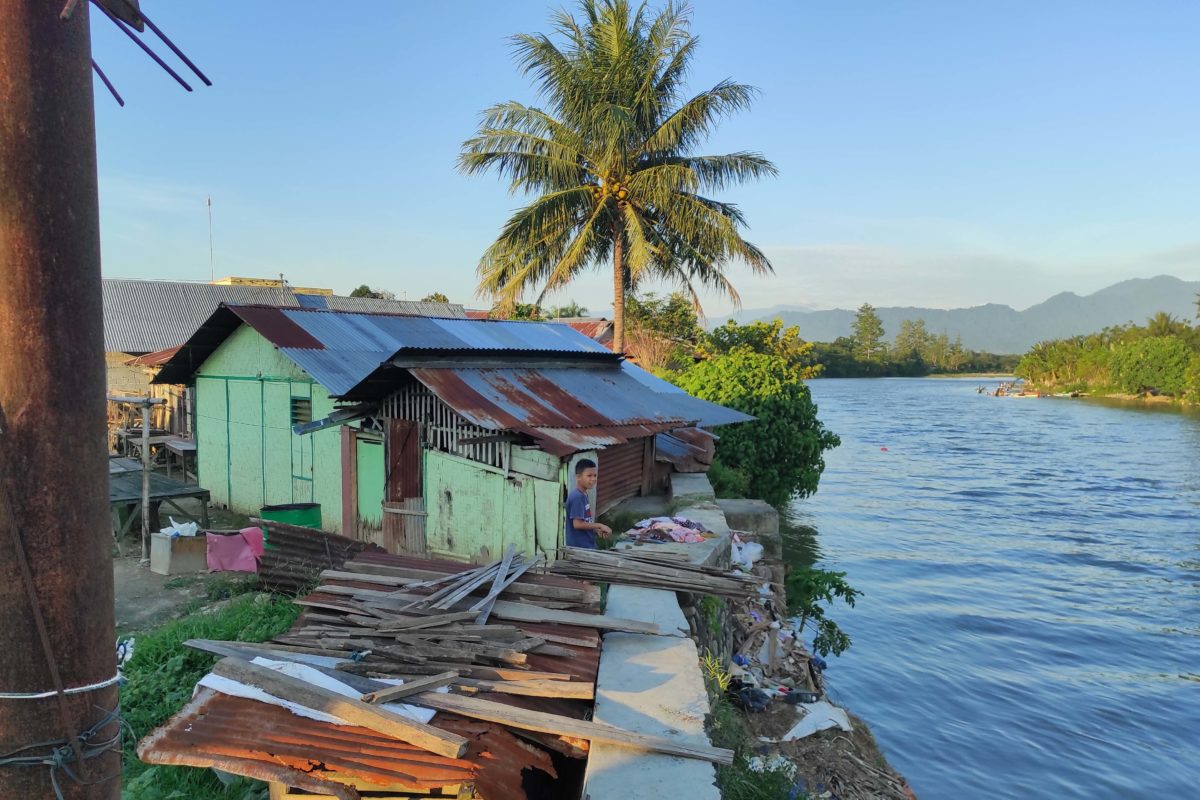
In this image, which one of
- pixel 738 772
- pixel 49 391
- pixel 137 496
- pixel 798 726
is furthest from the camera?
pixel 137 496

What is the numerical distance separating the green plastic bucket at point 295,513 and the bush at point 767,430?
31.9 ft

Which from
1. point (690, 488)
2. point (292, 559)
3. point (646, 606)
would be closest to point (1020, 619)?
point (690, 488)

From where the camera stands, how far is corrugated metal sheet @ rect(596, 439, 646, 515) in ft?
39.2

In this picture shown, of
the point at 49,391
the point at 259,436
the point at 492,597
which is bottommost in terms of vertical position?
the point at 492,597

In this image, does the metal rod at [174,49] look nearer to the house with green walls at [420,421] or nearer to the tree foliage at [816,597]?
the house with green walls at [420,421]

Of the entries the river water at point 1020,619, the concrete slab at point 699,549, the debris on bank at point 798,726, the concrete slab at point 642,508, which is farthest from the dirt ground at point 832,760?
the concrete slab at point 642,508

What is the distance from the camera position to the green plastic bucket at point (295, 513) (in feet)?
40.0

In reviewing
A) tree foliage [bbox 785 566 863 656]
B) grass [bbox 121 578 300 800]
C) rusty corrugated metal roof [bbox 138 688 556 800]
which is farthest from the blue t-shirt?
tree foliage [bbox 785 566 863 656]

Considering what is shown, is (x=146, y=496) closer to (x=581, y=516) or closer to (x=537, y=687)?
(x=581, y=516)

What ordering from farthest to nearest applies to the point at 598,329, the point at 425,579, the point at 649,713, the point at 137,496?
the point at 598,329 → the point at 137,496 → the point at 425,579 → the point at 649,713

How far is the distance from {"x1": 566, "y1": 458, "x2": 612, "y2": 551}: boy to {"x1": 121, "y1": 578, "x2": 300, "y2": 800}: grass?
117 inches

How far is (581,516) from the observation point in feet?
26.7

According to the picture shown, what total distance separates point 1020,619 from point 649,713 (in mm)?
13879

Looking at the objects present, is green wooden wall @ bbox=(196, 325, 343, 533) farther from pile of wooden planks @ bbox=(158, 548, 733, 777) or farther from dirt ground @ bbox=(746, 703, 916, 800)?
dirt ground @ bbox=(746, 703, 916, 800)
